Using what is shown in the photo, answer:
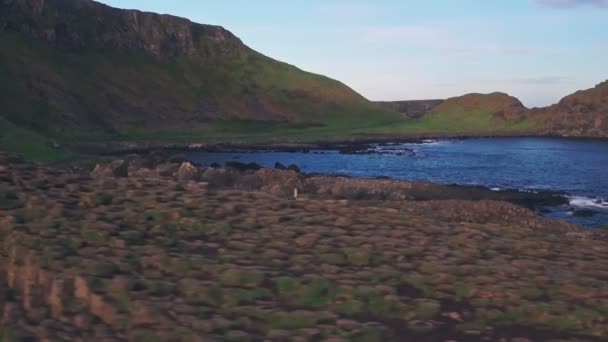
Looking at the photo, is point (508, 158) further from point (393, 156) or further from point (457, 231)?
point (457, 231)

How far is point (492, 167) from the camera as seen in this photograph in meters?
85.5

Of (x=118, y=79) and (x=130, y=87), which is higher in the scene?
(x=118, y=79)

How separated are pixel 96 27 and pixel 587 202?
144 metres

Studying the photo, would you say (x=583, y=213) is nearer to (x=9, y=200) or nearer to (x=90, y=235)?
Answer: (x=9, y=200)

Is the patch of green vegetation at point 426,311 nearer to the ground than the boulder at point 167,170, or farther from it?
farther from it

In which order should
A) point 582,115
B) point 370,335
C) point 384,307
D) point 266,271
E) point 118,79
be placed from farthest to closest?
point 582,115 → point 118,79 → point 266,271 → point 384,307 → point 370,335

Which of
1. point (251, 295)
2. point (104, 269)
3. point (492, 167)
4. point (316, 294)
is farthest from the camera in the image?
point (492, 167)

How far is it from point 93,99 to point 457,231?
464ft

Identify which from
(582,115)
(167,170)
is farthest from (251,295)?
(582,115)

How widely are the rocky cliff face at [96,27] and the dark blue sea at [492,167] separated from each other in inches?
2686

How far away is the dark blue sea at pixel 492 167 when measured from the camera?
60.5 meters

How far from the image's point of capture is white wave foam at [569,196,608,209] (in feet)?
166

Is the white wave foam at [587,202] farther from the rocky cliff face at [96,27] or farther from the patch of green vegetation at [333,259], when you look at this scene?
the rocky cliff face at [96,27]

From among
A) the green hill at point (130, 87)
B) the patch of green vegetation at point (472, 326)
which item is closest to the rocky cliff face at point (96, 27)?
the green hill at point (130, 87)
